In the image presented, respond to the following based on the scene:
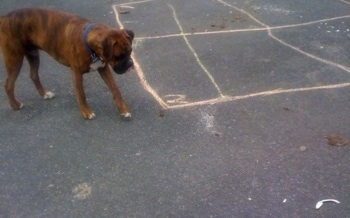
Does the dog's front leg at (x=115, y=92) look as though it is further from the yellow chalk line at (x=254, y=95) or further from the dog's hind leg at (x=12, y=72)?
the dog's hind leg at (x=12, y=72)

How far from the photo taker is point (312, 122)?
5.19m

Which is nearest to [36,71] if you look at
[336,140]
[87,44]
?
[87,44]

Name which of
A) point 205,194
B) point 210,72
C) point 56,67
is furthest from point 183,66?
point 205,194

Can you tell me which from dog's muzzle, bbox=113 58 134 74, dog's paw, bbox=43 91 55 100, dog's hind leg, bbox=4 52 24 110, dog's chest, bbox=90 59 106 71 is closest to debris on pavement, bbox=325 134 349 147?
dog's muzzle, bbox=113 58 134 74

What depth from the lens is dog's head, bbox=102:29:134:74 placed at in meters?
4.63

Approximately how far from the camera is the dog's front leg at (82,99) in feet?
17.2

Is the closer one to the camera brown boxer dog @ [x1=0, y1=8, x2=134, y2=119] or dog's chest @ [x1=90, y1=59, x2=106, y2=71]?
brown boxer dog @ [x1=0, y1=8, x2=134, y2=119]

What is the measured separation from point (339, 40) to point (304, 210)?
13.3 feet

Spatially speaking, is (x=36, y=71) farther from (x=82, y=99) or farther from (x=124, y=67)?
(x=124, y=67)

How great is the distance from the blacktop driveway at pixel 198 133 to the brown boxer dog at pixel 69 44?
1.41 ft

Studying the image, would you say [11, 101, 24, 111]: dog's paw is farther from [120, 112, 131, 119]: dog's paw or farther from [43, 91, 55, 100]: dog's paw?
[120, 112, 131, 119]: dog's paw

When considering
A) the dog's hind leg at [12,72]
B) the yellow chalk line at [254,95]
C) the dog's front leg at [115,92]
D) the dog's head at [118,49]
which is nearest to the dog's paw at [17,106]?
the dog's hind leg at [12,72]

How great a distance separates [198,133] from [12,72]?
7.35 ft

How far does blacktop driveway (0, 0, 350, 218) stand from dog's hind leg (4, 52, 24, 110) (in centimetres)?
17
